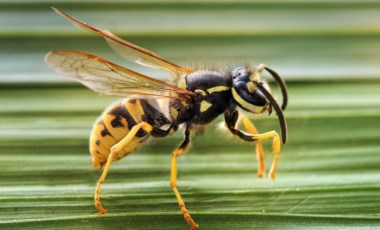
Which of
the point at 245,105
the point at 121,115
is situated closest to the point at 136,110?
the point at 121,115

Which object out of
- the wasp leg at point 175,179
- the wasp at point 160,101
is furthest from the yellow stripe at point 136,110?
the wasp leg at point 175,179

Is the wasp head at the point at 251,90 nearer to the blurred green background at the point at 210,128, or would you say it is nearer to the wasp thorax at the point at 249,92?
the wasp thorax at the point at 249,92

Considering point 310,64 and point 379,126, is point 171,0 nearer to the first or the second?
point 310,64

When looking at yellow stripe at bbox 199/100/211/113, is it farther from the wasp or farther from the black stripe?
the black stripe

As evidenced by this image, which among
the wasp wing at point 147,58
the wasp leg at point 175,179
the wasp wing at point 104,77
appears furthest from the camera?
the wasp wing at point 147,58

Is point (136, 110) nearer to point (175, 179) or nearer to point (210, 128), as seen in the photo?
point (175, 179)

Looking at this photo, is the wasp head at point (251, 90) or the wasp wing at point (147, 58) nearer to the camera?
the wasp head at point (251, 90)
